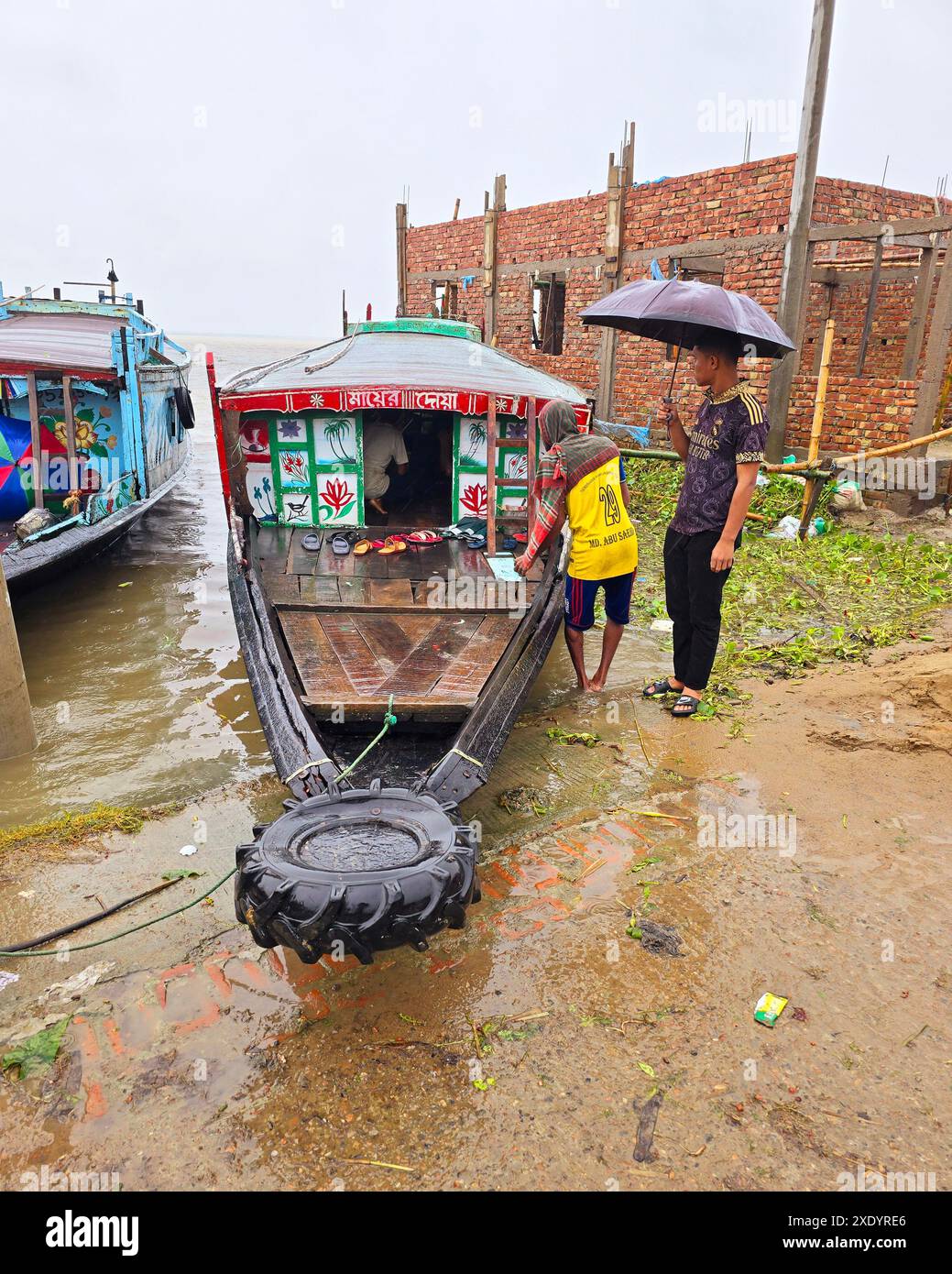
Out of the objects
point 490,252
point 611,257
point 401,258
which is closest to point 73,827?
point 611,257

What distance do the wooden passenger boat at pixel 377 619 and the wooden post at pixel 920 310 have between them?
4.83 metres

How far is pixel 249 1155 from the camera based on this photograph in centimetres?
214

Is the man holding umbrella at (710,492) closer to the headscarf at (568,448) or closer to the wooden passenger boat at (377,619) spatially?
the headscarf at (568,448)

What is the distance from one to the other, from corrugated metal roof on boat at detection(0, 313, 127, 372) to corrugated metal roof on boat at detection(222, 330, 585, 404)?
1640mm

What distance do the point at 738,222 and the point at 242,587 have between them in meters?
8.82

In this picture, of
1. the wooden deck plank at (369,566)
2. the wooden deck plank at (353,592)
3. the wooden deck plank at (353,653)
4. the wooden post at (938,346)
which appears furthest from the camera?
the wooden post at (938,346)

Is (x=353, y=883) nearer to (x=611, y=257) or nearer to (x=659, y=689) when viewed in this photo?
(x=659, y=689)

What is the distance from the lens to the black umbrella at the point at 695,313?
383 cm

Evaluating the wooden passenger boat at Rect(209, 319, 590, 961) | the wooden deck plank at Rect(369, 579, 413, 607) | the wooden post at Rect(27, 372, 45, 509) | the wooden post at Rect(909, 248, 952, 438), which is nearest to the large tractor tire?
the wooden passenger boat at Rect(209, 319, 590, 961)

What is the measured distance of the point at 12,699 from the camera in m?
4.92

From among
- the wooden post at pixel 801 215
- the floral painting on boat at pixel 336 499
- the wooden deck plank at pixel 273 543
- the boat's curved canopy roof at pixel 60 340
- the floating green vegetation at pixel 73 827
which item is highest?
the wooden post at pixel 801 215

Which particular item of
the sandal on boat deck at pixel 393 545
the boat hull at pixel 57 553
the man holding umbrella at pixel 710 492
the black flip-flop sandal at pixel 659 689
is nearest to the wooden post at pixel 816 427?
the black flip-flop sandal at pixel 659 689

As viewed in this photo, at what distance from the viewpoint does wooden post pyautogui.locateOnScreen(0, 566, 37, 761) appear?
188 inches

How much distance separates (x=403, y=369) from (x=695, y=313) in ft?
12.3
